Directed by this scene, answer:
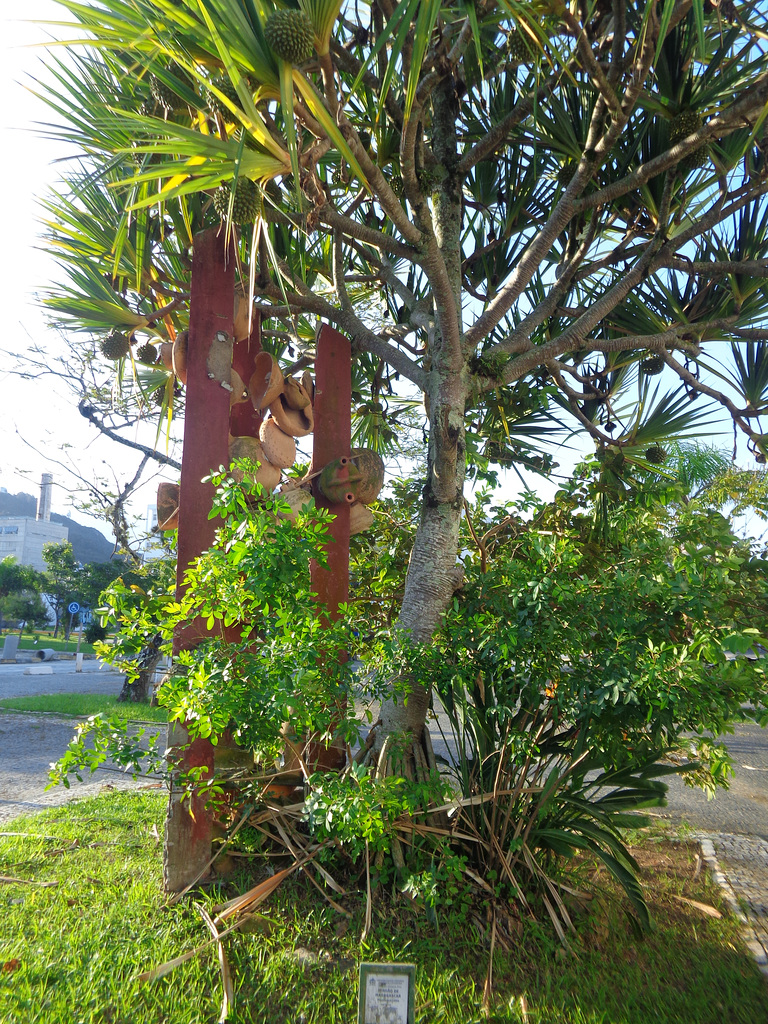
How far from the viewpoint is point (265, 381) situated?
320cm

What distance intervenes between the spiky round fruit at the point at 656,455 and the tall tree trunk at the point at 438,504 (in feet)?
4.68

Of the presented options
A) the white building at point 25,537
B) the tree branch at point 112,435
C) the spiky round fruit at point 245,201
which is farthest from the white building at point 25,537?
the spiky round fruit at point 245,201

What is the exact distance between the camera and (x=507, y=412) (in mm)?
3803

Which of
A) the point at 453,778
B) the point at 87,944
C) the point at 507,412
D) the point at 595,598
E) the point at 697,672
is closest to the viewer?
the point at 697,672

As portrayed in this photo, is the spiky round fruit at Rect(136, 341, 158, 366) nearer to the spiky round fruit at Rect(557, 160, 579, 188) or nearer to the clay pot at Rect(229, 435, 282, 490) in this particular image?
the clay pot at Rect(229, 435, 282, 490)

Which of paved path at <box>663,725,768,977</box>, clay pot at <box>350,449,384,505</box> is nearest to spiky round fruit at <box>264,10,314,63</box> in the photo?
clay pot at <box>350,449,384,505</box>

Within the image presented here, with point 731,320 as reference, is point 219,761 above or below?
below

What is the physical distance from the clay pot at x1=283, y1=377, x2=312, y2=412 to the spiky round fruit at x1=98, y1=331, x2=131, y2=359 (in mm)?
816

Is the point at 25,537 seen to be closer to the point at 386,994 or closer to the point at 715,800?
the point at 715,800

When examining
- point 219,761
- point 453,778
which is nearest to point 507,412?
point 453,778

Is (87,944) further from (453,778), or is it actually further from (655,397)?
(655,397)

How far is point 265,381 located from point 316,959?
2377 mm

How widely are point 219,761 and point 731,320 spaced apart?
337cm

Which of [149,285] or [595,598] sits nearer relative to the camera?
[595,598]
